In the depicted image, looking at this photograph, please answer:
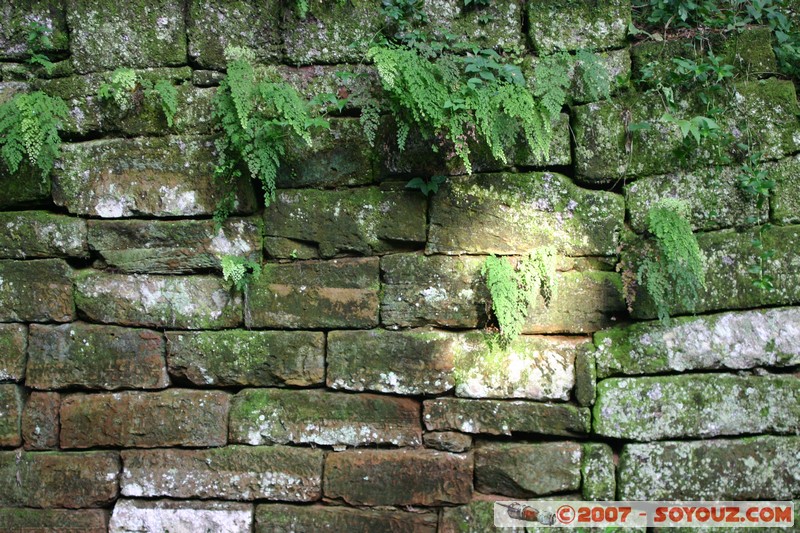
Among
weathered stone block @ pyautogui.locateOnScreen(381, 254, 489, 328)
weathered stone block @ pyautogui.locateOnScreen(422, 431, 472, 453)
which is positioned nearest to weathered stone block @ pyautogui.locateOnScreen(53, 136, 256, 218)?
weathered stone block @ pyautogui.locateOnScreen(381, 254, 489, 328)

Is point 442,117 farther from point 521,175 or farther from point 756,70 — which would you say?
point 756,70

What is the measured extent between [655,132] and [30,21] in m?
4.38

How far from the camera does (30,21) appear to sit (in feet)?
14.5

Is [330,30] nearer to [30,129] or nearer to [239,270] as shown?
[239,270]

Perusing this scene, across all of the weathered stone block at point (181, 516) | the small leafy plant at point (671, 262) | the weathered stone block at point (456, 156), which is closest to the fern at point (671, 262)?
the small leafy plant at point (671, 262)

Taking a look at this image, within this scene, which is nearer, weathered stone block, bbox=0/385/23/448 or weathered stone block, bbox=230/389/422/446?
weathered stone block, bbox=230/389/422/446

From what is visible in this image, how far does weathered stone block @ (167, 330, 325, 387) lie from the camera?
4336 mm

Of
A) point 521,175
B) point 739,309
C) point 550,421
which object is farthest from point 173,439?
point 739,309

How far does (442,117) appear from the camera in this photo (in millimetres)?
3930

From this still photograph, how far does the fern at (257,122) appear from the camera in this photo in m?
4.04

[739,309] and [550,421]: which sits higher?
[739,309]

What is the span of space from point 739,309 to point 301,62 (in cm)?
339

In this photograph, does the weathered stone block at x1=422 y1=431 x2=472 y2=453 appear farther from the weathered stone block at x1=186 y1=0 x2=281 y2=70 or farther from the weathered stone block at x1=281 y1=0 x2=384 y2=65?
the weathered stone block at x1=186 y1=0 x2=281 y2=70

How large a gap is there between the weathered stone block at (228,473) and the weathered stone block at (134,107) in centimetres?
224
